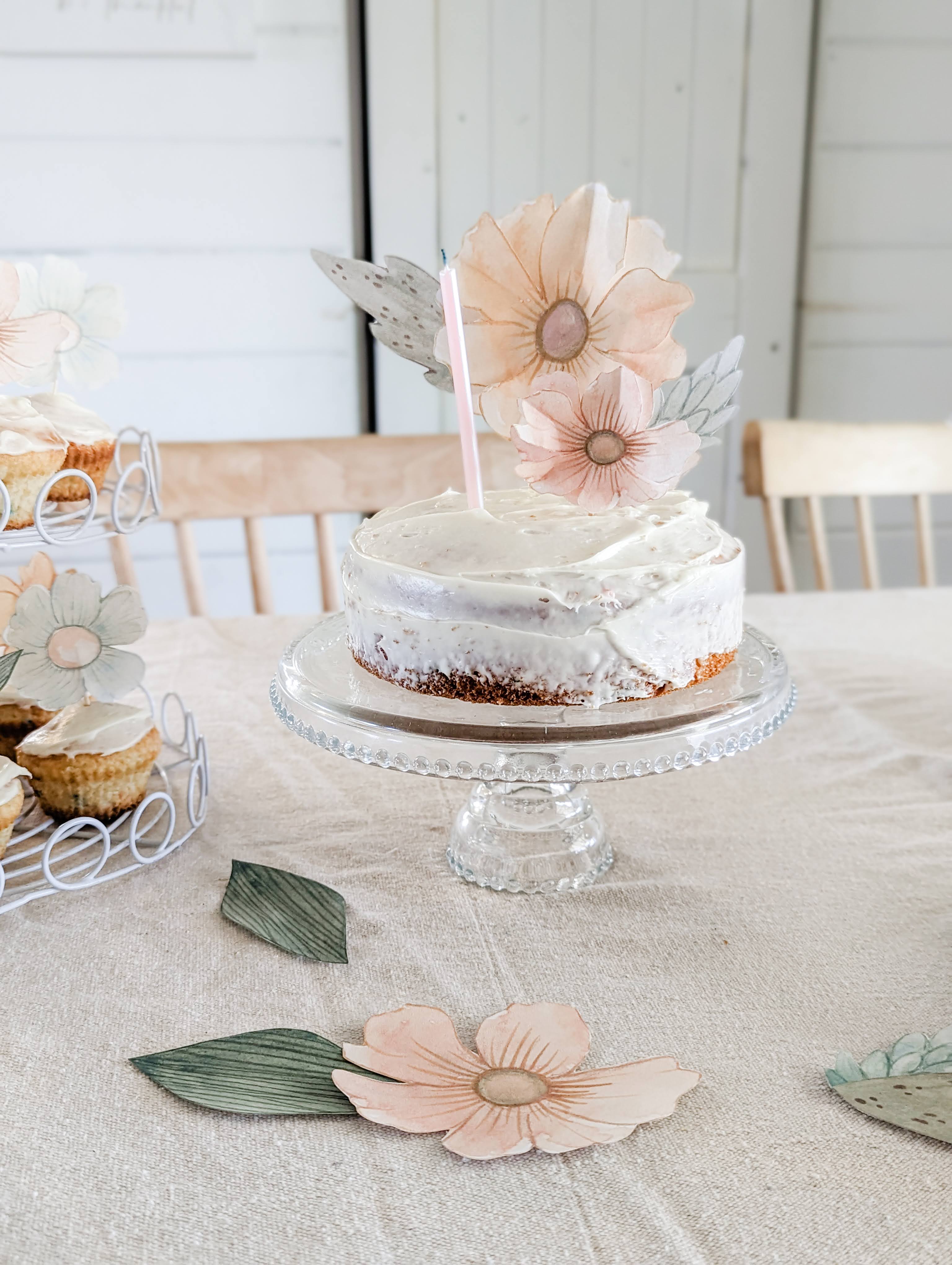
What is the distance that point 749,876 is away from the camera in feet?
2.56

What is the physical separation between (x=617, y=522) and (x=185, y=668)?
61 centimetres

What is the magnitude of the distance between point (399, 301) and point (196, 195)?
161cm

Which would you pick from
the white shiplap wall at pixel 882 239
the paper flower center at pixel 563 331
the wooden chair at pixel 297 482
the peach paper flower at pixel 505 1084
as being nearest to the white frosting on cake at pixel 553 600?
the paper flower center at pixel 563 331

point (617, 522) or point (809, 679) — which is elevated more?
point (617, 522)

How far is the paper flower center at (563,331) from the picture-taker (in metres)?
0.75

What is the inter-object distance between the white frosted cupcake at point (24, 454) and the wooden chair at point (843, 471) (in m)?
1.03

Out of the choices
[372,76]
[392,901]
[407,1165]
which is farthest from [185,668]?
[372,76]

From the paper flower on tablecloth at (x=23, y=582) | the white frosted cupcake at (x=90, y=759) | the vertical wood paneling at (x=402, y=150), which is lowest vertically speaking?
the white frosted cupcake at (x=90, y=759)

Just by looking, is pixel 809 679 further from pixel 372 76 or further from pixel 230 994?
pixel 372 76

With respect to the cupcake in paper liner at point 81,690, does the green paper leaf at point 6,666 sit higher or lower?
higher

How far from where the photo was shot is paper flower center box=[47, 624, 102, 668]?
776mm

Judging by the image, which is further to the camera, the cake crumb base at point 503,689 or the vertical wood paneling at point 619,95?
the vertical wood paneling at point 619,95

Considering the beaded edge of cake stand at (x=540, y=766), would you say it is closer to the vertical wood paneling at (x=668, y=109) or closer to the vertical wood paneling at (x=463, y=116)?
the vertical wood paneling at (x=463, y=116)

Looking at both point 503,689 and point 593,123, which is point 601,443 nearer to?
point 503,689
